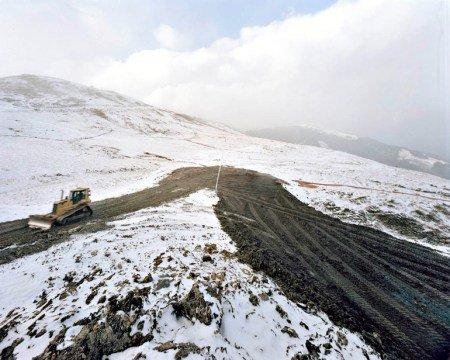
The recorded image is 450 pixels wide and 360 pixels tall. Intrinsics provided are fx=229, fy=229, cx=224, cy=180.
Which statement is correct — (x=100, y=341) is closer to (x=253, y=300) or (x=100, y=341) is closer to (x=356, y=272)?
(x=253, y=300)

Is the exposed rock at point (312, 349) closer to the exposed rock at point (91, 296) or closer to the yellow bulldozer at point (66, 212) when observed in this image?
the exposed rock at point (91, 296)

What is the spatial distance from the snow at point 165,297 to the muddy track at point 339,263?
1.11 meters

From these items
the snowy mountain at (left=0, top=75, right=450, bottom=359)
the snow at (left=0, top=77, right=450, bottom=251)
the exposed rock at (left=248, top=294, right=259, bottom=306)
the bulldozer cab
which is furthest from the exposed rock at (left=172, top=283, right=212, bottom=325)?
the snow at (left=0, top=77, right=450, bottom=251)

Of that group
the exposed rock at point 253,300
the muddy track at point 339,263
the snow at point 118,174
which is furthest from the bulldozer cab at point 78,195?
the exposed rock at point 253,300

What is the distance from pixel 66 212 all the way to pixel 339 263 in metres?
16.8

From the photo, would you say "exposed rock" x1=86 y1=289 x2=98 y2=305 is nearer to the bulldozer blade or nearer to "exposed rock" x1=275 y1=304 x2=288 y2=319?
"exposed rock" x1=275 y1=304 x2=288 y2=319

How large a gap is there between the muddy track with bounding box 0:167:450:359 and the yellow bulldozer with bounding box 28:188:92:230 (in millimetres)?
552

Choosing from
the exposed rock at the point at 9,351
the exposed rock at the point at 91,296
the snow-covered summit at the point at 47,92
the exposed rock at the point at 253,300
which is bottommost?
the exposed rock at the point at 9,351

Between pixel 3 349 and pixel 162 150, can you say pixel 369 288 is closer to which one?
pixel 3 349

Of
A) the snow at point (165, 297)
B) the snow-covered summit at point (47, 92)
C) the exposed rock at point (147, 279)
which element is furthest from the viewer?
the snow-covered summit at point (47, 92)

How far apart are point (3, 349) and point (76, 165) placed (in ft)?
92.5

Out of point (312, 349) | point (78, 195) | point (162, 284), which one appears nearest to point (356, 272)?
point (312, 349)

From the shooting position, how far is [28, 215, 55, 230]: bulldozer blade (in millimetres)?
13663

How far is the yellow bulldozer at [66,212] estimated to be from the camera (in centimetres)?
1379
